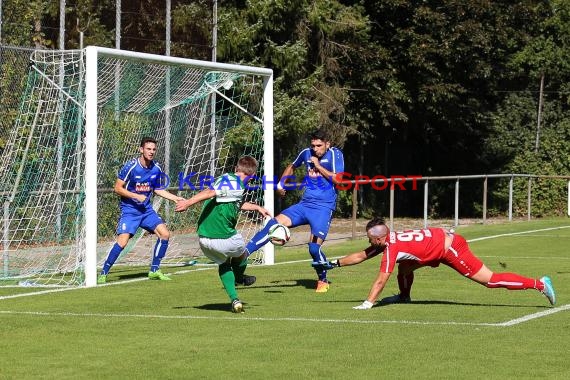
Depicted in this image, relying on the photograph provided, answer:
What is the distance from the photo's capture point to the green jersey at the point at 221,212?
12531 millimetres

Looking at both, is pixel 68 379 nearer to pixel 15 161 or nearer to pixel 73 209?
pixel 73 209

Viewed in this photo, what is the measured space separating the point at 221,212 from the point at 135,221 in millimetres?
4460

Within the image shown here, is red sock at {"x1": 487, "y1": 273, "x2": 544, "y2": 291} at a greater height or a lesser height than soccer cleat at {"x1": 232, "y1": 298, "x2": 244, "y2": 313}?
greater

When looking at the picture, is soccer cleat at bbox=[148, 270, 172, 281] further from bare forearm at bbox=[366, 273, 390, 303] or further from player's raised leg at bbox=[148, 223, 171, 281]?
bare forearm at bbox=[366, 273, 390, 303]

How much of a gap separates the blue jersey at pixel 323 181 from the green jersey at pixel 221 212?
113 inches

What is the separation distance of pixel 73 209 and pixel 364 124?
18305 mm

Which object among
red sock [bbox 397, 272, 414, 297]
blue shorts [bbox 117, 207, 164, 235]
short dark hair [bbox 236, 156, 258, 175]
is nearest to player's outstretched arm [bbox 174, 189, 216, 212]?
short dark hair [bbox 236, 156, 258, 175]

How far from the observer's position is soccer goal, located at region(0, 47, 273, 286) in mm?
16484

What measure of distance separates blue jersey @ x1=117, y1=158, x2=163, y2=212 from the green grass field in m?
1.09

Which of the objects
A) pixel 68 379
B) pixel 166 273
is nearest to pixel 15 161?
pixel 166 273

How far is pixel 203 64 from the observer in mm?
18344

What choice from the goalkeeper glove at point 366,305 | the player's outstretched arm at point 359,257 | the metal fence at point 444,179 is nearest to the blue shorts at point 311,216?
the player's outstretched arm at point 359,257

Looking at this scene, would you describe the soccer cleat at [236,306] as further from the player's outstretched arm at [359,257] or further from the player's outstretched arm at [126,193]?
the player's outstretched arm at [126,193]

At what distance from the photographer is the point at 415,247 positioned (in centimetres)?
1267
